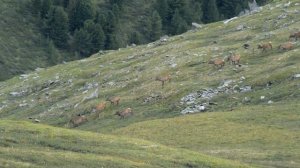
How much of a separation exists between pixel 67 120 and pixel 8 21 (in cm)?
8558

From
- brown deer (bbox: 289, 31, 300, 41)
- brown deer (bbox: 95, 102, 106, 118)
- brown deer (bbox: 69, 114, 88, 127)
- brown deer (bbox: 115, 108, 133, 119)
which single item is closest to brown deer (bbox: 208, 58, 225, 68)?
brown deer (bbox: 289, 31, 300, 41)

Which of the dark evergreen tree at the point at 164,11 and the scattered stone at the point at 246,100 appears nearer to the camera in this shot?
the scattered stone at the point at 246,100

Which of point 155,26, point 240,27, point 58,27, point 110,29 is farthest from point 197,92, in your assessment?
point 155,26

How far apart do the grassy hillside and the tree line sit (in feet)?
163

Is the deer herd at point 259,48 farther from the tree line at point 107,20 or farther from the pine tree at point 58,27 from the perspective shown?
the pine tree at point 58,27

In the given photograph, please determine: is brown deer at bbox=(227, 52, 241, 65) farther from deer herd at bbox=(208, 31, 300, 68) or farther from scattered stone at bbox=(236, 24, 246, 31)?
scattered stone at bbox=(236, 24, 246, 31)

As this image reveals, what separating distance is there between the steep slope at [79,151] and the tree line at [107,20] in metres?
106

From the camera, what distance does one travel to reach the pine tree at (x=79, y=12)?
158 meters

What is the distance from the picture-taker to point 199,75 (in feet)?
242

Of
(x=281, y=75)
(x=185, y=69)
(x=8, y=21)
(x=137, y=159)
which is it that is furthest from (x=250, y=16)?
(x=8, y=21)

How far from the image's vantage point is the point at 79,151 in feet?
140

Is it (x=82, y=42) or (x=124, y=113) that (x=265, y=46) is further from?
(x=82, y=42)

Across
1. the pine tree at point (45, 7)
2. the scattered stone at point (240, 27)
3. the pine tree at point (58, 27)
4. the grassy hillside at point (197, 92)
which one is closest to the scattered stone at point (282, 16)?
the grassy hillside at point (197, 92)

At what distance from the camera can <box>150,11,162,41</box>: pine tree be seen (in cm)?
15925
